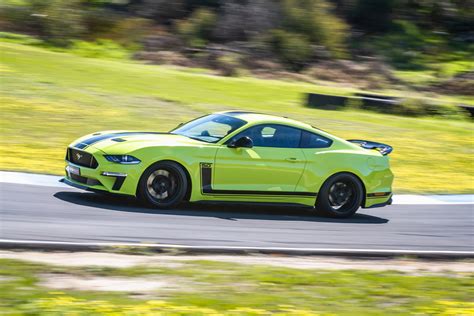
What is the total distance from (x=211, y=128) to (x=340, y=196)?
2.21 metres

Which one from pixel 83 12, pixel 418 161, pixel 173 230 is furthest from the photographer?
pixel 83 12

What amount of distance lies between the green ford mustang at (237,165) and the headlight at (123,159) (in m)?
0.01

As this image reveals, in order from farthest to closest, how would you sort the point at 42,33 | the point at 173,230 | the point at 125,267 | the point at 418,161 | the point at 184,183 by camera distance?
the point at 42,33 → the point at 418,161 → the point at 184,183 → the point at 173,230 → the point at 125,267

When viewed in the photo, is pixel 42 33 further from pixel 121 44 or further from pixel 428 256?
pixel 428 256

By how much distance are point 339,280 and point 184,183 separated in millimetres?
3514

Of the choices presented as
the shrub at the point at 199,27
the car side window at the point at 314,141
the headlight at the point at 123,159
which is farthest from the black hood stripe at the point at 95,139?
the shrub at the point at 199,27

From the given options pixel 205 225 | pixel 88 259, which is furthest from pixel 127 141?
pixel 88 259

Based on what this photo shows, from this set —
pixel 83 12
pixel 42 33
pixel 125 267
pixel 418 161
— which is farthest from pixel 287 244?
pixel 83 12

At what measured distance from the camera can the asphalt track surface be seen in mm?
9836

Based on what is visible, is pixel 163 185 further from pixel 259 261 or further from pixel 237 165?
pixel 259 261

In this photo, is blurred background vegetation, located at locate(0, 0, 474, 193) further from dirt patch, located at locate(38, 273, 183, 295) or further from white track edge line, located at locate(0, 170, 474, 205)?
dirt patch, located at locate(38, 273, 183, 295)

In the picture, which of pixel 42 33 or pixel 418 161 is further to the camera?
pixel 42 33

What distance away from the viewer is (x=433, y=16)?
56.9 metres

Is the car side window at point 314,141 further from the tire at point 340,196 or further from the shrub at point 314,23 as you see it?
the shrub at point 314,23
